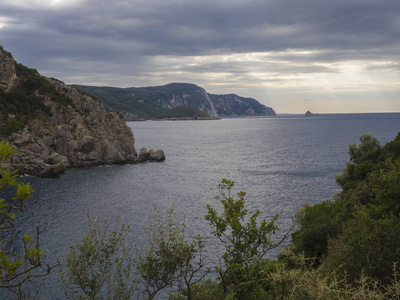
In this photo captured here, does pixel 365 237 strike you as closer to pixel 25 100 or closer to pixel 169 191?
pixel 169 191

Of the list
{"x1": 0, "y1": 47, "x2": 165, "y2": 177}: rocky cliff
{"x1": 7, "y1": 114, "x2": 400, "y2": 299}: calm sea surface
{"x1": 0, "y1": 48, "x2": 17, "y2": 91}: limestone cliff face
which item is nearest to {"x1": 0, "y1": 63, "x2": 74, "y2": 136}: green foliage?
{"x1": 0, "y1": 47, "x2": 165, "y2": 177}: rocky cliff

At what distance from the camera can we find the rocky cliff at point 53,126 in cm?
8694

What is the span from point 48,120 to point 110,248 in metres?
92.9

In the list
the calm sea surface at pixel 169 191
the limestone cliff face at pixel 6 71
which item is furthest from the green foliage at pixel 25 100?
the calm sea surface at pixel 169 191

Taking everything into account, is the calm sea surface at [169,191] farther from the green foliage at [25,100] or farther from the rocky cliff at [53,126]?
the green foliage at [25,100]

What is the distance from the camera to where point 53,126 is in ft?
329

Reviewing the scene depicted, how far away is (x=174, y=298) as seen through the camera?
72.5 ft

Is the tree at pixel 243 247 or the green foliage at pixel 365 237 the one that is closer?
the tree at pixel 243 247

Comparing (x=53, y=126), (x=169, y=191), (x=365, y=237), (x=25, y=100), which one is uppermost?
(x=25, y=100)

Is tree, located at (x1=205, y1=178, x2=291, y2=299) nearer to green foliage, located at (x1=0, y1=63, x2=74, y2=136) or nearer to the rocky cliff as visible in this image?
the rocky cliff

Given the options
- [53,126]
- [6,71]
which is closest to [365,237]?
[53,126]

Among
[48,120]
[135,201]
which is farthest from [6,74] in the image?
[135,201]

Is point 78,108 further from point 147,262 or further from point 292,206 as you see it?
point 147,262

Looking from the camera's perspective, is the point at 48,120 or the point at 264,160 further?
the point at 264,160
